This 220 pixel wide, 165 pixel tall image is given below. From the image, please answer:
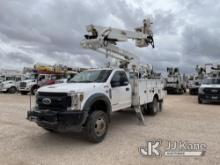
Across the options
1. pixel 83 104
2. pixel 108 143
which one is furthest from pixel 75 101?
pixel 108 143

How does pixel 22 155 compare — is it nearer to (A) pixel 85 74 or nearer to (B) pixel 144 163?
(B) pixel 144 163

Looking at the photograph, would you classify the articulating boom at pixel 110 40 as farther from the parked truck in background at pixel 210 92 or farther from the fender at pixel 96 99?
the parked truck in background at pixel 210 92

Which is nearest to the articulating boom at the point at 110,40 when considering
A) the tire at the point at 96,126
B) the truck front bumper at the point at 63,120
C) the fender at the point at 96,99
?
the fender at the point at 96,99

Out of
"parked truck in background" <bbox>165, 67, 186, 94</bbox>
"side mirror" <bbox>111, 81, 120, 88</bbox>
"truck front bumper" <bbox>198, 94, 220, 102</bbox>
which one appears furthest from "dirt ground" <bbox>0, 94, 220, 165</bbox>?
"parked truck in background" <bbox>165, 67, 186, 94</bbox>

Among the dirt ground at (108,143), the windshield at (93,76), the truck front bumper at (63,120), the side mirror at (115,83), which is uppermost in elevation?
the windshield at (93,76)

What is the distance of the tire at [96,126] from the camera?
527 cm

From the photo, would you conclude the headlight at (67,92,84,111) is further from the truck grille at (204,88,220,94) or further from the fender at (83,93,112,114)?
the truck grille at (204,88,220,94)

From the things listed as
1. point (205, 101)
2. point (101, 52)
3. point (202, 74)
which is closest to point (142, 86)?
point (101, 52)

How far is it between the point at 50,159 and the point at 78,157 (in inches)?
22.4

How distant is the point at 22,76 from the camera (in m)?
29.5

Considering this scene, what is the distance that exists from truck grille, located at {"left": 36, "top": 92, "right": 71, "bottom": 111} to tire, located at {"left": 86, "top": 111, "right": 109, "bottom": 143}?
0.70 metres

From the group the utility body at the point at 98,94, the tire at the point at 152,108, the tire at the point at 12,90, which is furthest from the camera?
the tire at the point at 12,90

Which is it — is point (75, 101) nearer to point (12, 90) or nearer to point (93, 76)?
point (93, 76)

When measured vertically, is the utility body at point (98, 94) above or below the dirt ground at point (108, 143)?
above
